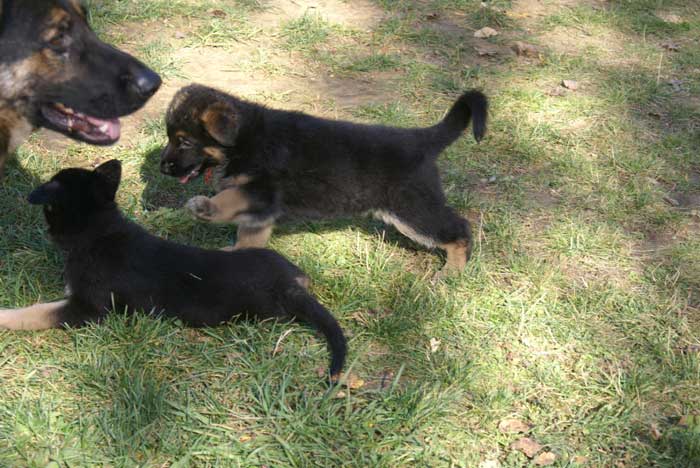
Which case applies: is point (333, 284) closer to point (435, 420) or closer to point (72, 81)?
point (435, 420)

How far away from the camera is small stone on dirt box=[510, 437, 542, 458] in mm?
3119

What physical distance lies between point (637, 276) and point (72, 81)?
142 inches

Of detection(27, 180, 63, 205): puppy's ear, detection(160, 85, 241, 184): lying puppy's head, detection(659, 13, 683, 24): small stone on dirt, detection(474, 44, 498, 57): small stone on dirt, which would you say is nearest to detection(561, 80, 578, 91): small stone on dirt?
detection(474, 44, 498, 57): small stone on dirt

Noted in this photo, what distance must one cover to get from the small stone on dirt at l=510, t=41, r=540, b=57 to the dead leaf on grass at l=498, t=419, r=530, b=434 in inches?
196

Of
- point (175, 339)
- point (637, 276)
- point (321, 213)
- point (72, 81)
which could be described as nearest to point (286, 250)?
point (321, 213)

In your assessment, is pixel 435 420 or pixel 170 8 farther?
pixel 170 8

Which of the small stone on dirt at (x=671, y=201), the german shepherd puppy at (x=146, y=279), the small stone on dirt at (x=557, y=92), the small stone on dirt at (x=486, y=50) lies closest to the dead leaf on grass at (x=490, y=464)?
the german shepherd puppy at (x=146, y=279)

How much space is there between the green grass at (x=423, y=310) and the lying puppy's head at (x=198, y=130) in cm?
49

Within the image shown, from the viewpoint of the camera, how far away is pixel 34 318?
3490 mm

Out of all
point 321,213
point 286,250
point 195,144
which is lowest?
point 286,250

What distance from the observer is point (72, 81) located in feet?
11.7

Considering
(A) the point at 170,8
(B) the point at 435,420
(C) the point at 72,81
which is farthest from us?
(A) the point at 170,8

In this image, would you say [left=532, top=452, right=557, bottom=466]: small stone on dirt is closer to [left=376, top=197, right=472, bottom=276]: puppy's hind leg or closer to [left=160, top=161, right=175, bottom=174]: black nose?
[left=376, top=197, right=472, bottom=276]: puppy's hind leg

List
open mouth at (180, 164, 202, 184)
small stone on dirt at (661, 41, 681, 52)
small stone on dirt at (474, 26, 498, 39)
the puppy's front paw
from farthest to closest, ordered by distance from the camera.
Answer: small stone on dirt at (661, 41, 681, 52) < small stone on dirt at (474, 26, 498, 39) < open mouth at (180, 164, 202, 184) < the puppy's front paw
